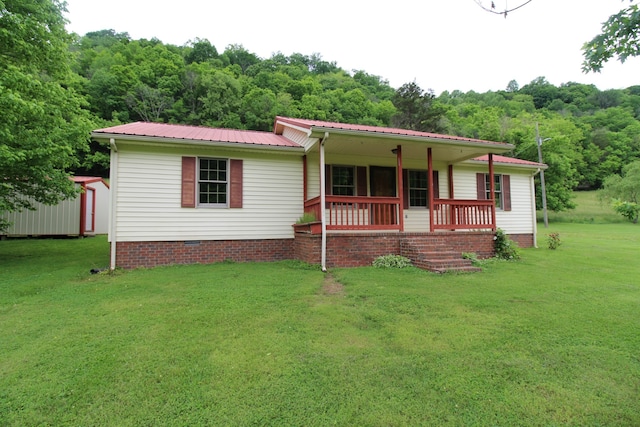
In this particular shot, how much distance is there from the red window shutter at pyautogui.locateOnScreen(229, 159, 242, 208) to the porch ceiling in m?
2.42

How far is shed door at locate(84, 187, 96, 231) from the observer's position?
14070 mm

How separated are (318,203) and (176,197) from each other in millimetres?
3518

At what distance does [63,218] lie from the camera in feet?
43.6

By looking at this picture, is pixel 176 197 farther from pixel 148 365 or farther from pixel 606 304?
pixel 606 304

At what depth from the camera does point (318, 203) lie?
7.89 metres

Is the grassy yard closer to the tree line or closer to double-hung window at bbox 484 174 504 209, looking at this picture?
double-hung window at bbox 484 174 504 209

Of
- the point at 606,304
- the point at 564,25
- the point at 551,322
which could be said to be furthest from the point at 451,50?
the point at 606,304

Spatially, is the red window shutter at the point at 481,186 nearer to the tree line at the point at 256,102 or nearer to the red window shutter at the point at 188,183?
the red window shutter at the point at 188,183

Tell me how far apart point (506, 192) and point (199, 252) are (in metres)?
10.5

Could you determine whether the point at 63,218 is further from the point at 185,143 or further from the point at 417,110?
the point at 417,110

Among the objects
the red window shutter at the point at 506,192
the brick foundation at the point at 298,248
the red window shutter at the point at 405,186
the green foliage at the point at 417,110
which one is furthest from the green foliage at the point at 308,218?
the green foliage at the point at 417,110

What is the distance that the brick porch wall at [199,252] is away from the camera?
748cm

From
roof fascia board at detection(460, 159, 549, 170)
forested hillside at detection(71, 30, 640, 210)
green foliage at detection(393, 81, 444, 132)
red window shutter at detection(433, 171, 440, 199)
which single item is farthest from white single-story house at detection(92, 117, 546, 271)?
green foliage at detection(393, 81, 444, 132)

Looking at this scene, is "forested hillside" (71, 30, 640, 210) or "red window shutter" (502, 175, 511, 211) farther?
"forested hillside" (71, 30, 640, 210)
